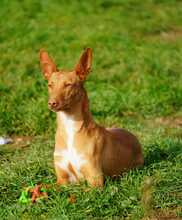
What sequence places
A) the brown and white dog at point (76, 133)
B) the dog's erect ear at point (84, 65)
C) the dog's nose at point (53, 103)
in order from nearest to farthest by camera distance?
the dog's nose at point (53, 103) < the brown and white dog at point (76, 133) < the dog's erect ear at point (84, 65)

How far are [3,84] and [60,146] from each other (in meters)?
4.49

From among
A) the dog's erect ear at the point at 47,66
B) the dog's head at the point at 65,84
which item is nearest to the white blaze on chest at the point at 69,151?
the dog's head at the point at 65,84

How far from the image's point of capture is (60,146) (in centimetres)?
639

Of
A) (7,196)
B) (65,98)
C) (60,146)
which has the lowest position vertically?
(7,196)

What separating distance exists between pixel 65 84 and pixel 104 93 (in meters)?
4.07

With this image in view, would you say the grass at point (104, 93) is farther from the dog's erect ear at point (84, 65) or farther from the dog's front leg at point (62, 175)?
the dog's erect ear at point (84, 65)

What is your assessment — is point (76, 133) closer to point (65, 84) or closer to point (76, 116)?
point (76, 116)

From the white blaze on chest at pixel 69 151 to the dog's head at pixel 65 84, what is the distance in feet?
0.53

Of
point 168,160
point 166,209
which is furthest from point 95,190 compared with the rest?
point 168,160

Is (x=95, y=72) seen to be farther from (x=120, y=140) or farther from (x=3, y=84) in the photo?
(x=120, y=140)

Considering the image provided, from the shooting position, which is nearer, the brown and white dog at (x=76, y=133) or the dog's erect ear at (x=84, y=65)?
the brown and white dog at (x=76, y=133)

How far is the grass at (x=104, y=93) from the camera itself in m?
6.19

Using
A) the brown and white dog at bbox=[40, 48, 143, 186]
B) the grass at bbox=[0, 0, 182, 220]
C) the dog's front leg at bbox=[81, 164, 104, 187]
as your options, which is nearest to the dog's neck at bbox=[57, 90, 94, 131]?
the brown and white dog at bbox=[40, 48, 143, 186]

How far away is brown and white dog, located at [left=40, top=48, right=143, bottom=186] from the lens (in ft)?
20.5
